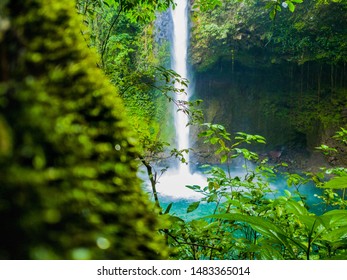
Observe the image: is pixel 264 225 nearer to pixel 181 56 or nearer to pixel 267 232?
pixel 267 232

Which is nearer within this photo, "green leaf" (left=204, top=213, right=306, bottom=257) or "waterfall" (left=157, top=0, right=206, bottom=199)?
"green leaf" (left=204, top=213, right=306, bottom=257)

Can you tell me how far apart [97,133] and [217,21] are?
1105cm

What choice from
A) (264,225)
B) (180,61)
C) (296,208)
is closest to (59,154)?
(264,225)

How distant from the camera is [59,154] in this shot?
0.26 meters

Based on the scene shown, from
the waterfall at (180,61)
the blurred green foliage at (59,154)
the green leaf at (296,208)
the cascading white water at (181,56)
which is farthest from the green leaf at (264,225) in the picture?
the cascading white water at (181,56)

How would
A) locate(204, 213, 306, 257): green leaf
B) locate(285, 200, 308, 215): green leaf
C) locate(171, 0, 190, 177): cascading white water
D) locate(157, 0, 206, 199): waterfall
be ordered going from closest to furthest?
locate(204, 213, 306, 257): green leaf
locate(285, 200, 308, 215): green leaf
locate(157, 0, 206, 199): waterfall
locate(171, 0, 190, 177): cascading white water

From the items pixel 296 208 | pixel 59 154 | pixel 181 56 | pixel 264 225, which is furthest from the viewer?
pixel 181 56

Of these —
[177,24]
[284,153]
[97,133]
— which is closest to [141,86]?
[97,133]

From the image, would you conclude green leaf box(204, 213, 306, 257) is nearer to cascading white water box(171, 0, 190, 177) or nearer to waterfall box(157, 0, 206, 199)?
waterfall box(157, 0, 206, 199)

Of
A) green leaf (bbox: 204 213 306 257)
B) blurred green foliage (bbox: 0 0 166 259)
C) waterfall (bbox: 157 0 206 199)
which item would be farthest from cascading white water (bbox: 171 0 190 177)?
blurred green foliage (bbox: 0 0 166 259)

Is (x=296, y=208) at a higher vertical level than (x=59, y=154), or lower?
lower

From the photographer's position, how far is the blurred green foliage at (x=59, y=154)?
0.22 metres

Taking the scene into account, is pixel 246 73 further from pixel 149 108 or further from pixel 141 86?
pixel 141 86

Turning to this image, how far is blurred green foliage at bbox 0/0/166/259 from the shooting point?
22 cm
